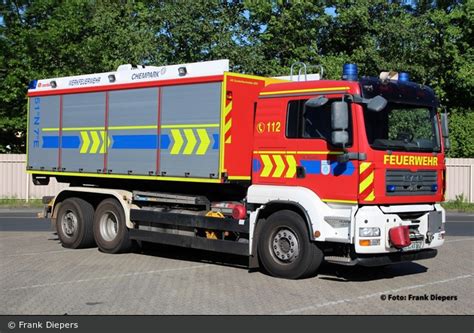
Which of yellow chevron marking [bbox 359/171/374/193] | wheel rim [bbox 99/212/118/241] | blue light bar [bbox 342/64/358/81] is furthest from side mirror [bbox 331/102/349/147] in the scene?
wheel rim [bbox 99/212/118/241]

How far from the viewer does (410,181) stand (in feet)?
33.3

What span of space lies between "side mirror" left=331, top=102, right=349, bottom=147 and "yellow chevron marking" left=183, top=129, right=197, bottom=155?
2.77 metres

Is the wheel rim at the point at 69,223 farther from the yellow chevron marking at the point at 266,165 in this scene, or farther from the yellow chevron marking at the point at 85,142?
the yellow chevron marking at the point at 266,165

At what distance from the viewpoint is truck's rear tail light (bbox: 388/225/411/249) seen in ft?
32.0

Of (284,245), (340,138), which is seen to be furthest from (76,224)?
(340,138)

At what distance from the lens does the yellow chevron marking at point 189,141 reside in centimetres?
1154

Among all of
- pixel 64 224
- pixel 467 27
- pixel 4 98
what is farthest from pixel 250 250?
pixel 467 27

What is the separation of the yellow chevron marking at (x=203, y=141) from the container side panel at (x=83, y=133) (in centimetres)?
263

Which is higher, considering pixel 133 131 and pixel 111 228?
pixel 133 131

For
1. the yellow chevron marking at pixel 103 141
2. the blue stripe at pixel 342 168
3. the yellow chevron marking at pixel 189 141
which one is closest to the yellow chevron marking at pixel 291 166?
the blue stripe at pixel 342 168

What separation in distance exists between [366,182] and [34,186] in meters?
22.8

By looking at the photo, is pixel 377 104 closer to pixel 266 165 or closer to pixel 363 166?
pixel 363 166

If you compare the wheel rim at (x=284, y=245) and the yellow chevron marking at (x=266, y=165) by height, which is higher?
the yellow chevron marking at (x=266, y=165)

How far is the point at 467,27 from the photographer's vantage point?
107 feet
